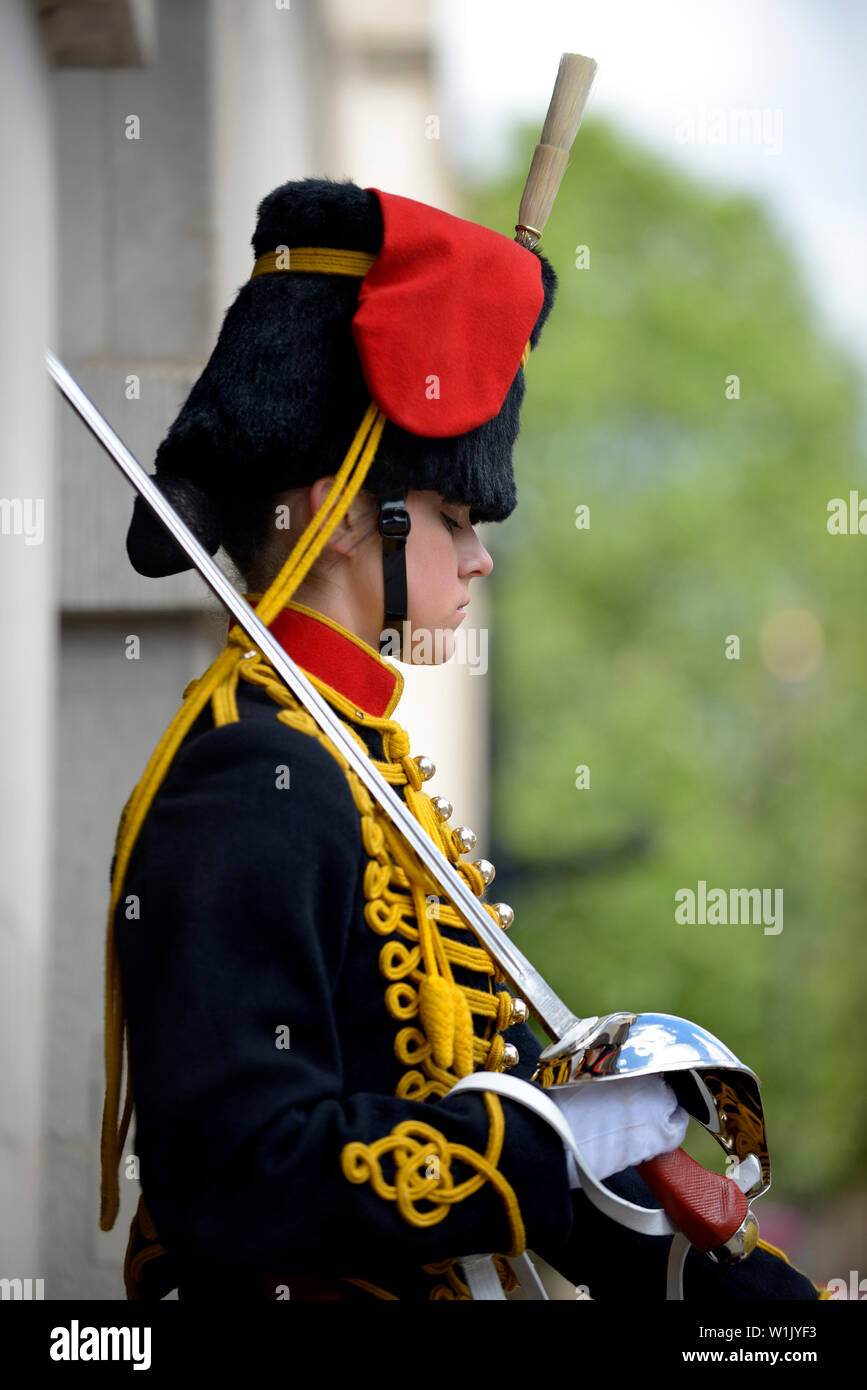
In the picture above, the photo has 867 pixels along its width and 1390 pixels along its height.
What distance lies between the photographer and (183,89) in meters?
2.98

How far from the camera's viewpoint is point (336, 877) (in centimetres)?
150

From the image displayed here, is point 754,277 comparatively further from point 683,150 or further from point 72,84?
point 72,84

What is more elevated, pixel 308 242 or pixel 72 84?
pixel 72 84

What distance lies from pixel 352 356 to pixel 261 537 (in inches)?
9.5

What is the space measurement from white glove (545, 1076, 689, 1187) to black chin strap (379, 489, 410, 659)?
57 cm

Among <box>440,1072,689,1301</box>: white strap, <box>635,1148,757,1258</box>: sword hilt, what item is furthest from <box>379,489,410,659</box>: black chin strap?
<box>635,1148,757,1258</box>: sword hilt

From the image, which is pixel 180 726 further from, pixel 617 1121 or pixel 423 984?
pixel 617 1121

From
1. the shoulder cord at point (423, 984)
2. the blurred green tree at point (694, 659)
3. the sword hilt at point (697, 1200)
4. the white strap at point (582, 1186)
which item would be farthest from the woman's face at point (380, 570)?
the blurred green tree at point (694, 659)

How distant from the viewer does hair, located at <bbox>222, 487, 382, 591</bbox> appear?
5.77ft

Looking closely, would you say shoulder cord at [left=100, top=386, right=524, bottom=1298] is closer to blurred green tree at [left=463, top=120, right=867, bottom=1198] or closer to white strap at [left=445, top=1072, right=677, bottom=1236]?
white strap at [left=445, top=1072, right=677, bottom=1236]

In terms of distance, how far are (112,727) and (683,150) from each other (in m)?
13.2

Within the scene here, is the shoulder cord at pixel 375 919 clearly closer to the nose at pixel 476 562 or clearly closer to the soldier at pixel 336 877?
the soldier at pixel 336 877

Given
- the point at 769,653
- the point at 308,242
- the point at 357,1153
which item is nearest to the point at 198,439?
the point at 308,242

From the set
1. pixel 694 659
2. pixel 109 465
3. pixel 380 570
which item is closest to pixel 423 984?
pixel 380 570
